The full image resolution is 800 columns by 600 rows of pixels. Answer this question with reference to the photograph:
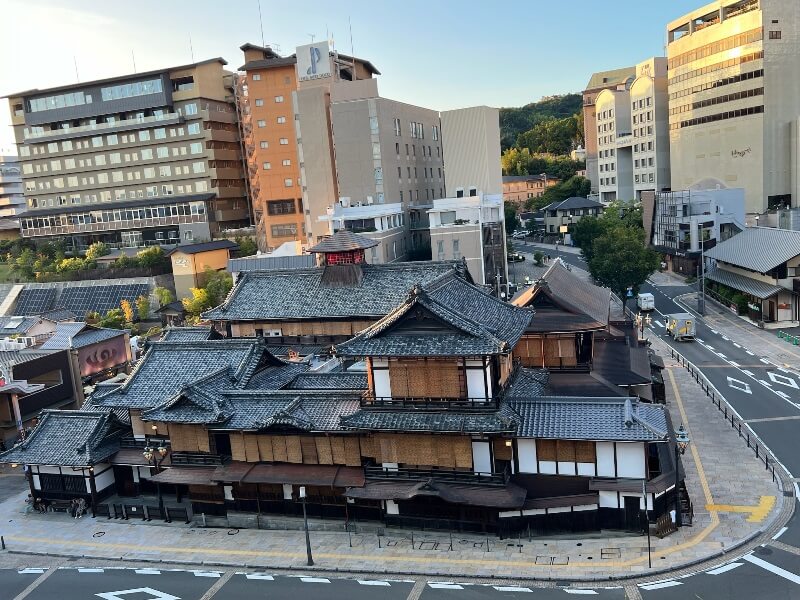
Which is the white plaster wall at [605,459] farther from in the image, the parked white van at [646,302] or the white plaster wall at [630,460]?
the parked white van at [646,302]

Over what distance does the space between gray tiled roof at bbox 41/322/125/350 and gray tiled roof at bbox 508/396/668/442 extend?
1640 inches

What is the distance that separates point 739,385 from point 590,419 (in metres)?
26.0

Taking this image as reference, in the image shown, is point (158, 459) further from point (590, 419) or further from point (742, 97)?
point (742, 97)

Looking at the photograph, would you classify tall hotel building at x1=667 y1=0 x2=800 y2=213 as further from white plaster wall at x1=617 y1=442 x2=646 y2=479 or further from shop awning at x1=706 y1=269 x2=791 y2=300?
white plaster wall at x1=617 y1=442 x2=646 y2=479

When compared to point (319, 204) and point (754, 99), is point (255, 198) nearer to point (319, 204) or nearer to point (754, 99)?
point (319, 204)

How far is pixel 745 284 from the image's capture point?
69.2 metres

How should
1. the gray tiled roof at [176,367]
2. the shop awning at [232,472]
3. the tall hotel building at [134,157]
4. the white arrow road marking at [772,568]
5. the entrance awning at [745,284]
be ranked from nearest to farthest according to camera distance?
the white arrow road marking at [772,568] < the shop awning at [232,472] < the gray tiled roof at [176,367] < the entrance awning at [745,284] < the tall hotel building at [134,157]

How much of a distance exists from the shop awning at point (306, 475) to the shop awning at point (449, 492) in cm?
86

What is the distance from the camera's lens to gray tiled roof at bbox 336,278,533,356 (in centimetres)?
2884

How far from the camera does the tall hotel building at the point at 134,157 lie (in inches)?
4181

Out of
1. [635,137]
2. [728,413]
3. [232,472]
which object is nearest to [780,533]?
[728,413]

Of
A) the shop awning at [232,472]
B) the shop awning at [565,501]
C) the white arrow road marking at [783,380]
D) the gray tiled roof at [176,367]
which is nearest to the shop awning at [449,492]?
the shop awning at [565,501]

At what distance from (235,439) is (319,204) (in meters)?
64.3

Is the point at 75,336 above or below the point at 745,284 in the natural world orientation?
above
